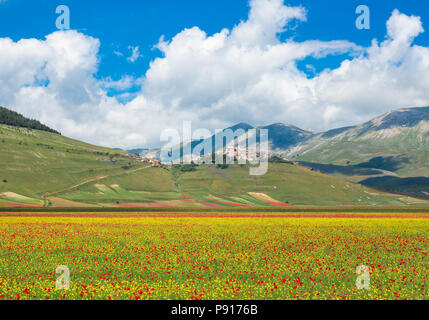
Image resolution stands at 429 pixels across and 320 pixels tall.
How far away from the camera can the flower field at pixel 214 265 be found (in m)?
21.5

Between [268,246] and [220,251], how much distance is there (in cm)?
525

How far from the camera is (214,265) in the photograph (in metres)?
28.9

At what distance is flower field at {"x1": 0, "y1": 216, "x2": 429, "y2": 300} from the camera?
21.5m

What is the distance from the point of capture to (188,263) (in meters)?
29.2
